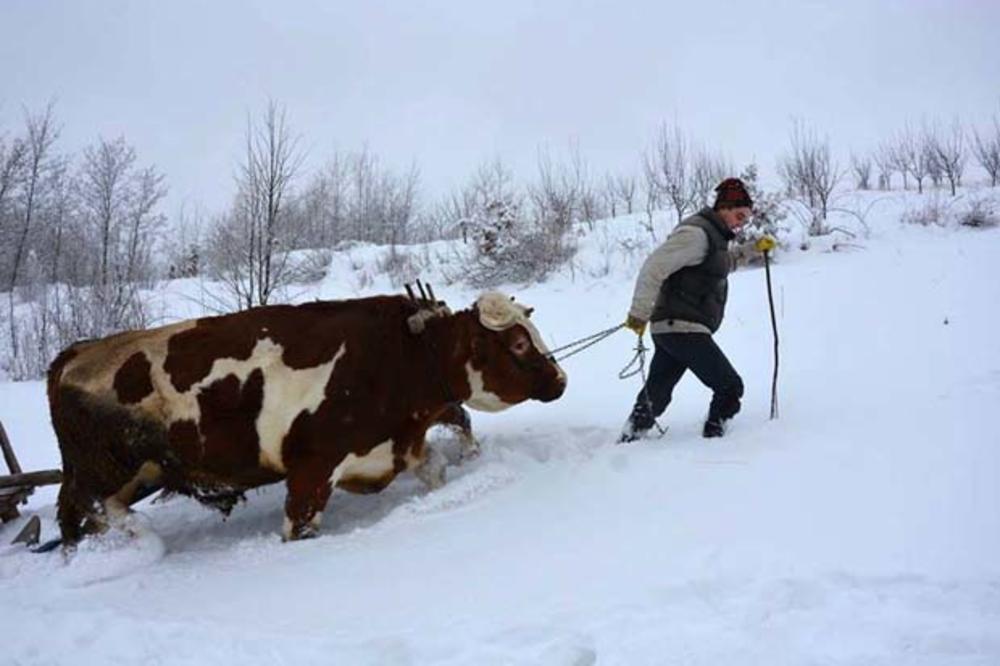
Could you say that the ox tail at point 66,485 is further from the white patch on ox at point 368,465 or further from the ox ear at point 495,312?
the ox ear at point 495,312

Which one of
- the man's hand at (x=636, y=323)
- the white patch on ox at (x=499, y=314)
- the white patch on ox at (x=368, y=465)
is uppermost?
the white patch on ox at (x=499, y=314)

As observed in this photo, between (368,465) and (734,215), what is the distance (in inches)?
116

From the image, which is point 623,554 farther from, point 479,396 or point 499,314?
point 499,314

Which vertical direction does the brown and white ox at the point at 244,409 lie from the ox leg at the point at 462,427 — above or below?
above

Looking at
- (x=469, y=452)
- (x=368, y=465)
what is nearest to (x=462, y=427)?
(x=469, y=452)

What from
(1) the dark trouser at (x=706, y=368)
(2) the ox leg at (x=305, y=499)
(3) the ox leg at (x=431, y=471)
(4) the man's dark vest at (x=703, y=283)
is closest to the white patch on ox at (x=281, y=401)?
(2) the ox leg at (x=305, y=499)

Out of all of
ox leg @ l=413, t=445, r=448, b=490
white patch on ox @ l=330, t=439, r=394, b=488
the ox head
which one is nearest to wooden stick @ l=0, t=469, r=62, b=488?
white patch on ox @ l=330, t=439, r=394, b=488

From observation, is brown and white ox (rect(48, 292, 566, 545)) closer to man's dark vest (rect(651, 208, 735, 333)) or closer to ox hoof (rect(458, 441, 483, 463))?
ox hoof (rect(458, 441, 483, 463))

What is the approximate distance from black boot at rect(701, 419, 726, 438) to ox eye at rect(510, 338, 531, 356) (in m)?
1.32

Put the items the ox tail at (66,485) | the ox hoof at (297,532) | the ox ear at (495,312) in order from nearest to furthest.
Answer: the ox hoof at (297,532) → the ox tail at (66,485) → the ox ear at (495,312)

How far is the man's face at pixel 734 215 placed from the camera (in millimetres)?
4949

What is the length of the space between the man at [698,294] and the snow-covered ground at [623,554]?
0.35 meters

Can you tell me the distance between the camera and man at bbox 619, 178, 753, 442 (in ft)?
16.0

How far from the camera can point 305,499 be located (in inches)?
171
